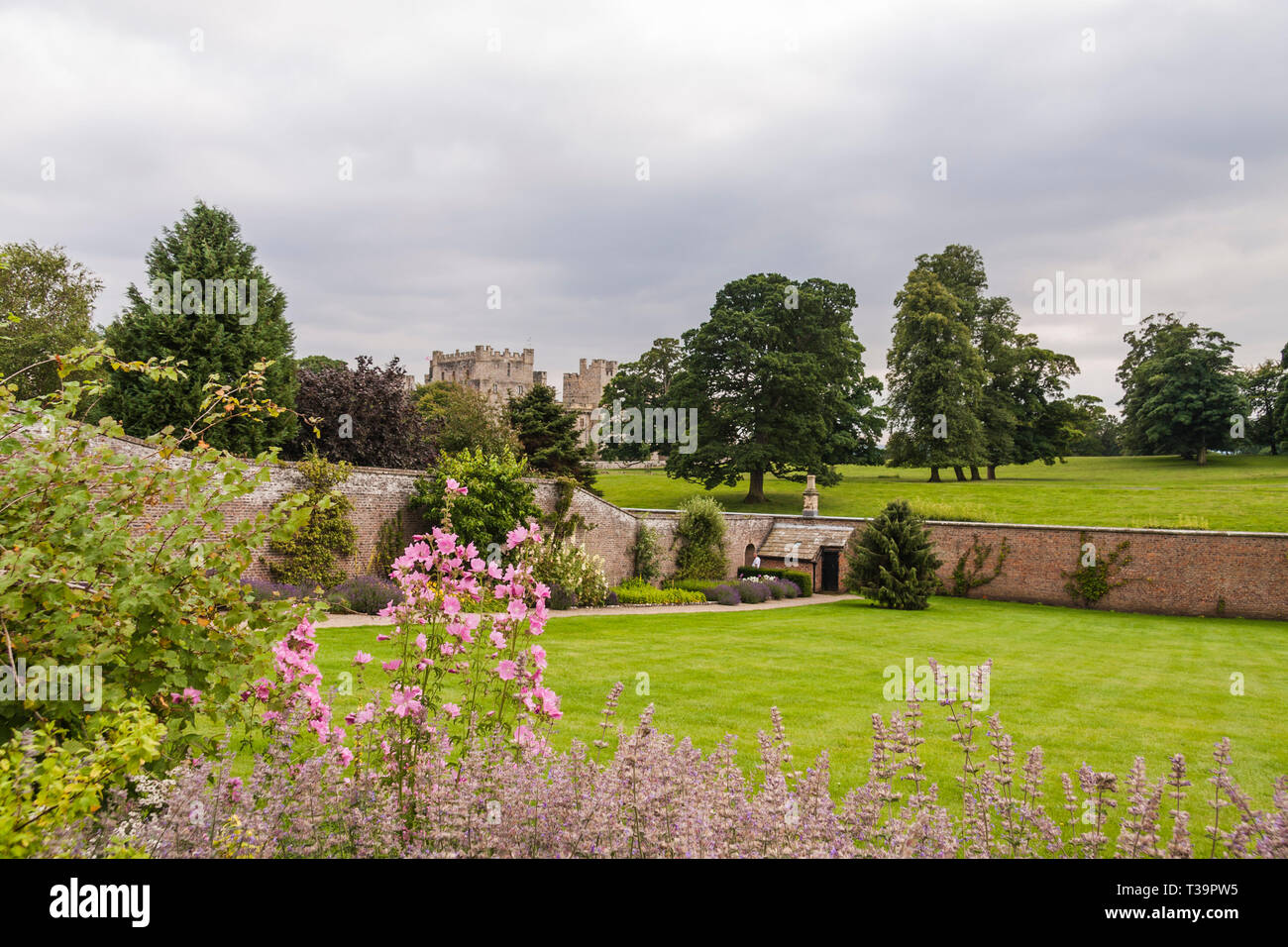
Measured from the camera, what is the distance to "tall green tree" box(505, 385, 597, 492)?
109 ft

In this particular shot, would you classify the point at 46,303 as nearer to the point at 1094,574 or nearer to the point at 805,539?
Result: the point at 805,539

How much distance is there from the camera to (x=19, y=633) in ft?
10.4

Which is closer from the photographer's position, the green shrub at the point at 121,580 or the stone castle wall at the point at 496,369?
the green shrub at the point at 121,580

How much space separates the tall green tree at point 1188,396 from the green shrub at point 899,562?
38.3m

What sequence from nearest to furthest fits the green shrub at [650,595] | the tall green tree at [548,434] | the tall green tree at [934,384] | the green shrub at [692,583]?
the green shrub at [650,595] → the green shrub at [692,583] → the tall green tree at [548,434] → the tall green tree at [934,384]

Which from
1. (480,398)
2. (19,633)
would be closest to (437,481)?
(19,633)

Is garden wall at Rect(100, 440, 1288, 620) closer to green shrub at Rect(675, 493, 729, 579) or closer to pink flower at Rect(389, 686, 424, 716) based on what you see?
green shrub at Rect(675, 493, 729, 579)

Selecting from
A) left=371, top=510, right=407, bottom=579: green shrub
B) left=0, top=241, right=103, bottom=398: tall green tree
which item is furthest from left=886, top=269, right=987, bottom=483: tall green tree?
left=0, top=241, right=103, bottom=398: tall green tree

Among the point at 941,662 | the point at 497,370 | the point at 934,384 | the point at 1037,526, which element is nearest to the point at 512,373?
the point at 497,370

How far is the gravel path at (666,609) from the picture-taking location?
47.7 feet

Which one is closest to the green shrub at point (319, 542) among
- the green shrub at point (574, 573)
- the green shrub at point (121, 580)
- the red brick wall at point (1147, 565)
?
the green shrub at point (574, 573)

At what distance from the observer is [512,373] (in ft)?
317

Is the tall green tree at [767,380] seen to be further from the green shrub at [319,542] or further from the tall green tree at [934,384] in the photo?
the green shrub at [319,542]

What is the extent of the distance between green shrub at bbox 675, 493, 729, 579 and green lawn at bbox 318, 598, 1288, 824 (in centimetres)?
623
